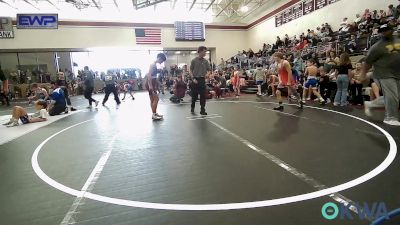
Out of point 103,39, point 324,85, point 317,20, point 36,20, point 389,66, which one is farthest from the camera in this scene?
point 103,39

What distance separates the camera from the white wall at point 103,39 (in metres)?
21.9

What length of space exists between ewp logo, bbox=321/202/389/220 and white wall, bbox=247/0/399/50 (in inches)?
514

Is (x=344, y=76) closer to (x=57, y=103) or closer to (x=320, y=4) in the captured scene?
(x=57, y=103)

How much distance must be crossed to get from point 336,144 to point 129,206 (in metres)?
3.04

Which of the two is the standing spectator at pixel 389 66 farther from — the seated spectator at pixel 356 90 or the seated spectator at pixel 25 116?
the seated spectator at pixel 25 116

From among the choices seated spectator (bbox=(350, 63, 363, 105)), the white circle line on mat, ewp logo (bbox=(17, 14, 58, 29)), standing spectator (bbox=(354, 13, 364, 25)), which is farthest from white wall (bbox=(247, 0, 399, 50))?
ewp logo (bbox=(17, 14, 58, 29))

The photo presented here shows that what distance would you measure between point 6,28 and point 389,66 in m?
23.8

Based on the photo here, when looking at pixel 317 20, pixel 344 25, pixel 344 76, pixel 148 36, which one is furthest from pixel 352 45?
pixel 148 36

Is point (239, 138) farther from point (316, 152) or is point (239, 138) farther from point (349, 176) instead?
point (349, 176)

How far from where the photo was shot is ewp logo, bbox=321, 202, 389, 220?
2217mm

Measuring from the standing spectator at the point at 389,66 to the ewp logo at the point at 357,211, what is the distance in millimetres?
3574

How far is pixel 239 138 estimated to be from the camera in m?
4.94

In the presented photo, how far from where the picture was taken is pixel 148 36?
24484 mm

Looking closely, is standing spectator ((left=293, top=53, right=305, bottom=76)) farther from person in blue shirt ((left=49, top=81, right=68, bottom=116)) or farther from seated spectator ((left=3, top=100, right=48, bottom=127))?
seated spectator ((left=3, top=100, right=48, bottom=127))
